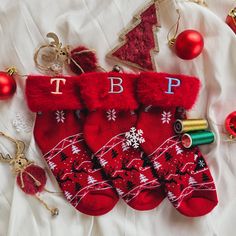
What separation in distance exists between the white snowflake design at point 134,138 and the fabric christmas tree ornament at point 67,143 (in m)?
0.11

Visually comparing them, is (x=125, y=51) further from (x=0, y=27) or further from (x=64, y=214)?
(x=64, y=214)

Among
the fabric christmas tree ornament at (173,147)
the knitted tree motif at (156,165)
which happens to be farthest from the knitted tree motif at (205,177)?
the knitted tree motif at (156,165)

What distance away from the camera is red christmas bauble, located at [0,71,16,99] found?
106cm

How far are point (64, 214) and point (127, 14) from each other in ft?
1.83

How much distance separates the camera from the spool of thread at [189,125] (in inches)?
42.4

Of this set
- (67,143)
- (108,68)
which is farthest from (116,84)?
(67,143)

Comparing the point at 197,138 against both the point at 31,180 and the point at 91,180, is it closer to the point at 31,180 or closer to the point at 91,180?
the point at 91,180

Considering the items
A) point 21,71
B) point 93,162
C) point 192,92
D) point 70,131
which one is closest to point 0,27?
point 21,71

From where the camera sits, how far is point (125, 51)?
1.11 meters

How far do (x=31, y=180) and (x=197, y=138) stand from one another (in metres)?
0.44

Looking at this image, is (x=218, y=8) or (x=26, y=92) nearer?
(x=26, y=92)

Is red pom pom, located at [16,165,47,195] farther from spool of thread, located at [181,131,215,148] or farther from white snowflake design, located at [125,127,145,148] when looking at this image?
spool of thread, located at [181,131,215,148]

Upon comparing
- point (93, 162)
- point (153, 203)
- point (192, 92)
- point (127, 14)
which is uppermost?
point (127, 14)

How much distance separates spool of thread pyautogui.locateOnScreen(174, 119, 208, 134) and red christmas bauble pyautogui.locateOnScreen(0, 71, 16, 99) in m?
0.44
